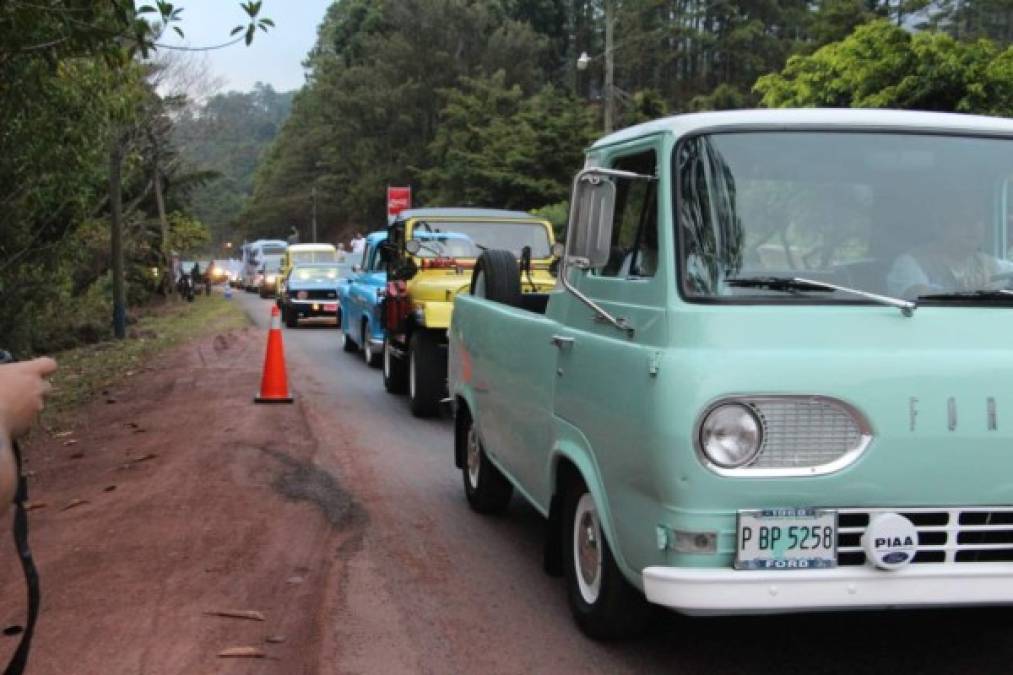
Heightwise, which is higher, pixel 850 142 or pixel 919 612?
pixel 850 142

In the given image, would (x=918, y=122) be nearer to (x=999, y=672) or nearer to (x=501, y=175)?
(x=999, y=672)

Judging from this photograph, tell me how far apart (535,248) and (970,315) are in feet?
27.5

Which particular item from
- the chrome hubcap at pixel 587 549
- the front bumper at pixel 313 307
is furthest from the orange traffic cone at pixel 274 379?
the front bumper at pixel 313 307

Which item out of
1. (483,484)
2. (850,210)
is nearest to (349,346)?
(483,484)

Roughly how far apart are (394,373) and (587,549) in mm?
8224

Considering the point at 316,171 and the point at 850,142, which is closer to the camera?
the point at 850,142

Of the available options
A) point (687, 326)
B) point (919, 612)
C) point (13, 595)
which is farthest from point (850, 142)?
point (13, 595)

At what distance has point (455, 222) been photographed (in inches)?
490

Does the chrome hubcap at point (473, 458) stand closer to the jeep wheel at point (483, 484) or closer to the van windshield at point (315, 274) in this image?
the jeep wheel at point (483, 484)

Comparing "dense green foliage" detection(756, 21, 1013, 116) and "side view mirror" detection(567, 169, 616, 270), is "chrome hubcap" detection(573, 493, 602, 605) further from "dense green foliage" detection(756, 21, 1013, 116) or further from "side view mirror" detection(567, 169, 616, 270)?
"dense green foliage" detection(756, 21, 1013, 116)

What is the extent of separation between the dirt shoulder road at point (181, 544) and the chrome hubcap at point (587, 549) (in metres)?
1.19

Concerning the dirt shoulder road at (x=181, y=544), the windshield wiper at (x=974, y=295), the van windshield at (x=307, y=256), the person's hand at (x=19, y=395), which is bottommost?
the dirt shoulder road at (x=181, y=544)

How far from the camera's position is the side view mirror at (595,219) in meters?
4.18

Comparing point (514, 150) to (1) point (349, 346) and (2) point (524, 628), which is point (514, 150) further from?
(2) point (524, 628)
